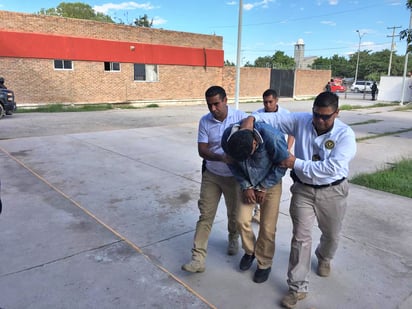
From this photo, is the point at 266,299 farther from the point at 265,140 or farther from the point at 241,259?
the point at 265,140

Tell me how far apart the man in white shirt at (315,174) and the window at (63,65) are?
18.4m

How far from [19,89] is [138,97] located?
22.6 ft

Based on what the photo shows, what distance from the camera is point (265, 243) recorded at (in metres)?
2.90

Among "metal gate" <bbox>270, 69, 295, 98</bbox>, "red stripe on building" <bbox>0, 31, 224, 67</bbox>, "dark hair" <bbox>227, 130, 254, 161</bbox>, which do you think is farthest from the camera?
"metal gate" <bbox>270, 69, 295, 98</bbox>

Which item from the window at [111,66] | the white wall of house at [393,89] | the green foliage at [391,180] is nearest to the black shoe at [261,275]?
the green foliage at [391,180]

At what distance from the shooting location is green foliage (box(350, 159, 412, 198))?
572cm

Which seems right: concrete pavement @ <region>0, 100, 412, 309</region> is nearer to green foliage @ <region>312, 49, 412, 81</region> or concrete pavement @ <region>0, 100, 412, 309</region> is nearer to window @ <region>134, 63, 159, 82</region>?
window @ <region>134, 63, 159, 82</region>

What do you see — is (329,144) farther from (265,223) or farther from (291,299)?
(291,299)

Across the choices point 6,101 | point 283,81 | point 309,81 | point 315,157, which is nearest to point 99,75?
point 6,101

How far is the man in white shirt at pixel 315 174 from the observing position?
2.50 meters

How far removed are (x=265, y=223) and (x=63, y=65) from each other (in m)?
18.7

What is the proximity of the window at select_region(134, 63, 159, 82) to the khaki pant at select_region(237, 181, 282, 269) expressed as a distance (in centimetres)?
2029

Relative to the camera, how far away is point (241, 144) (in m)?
2.39

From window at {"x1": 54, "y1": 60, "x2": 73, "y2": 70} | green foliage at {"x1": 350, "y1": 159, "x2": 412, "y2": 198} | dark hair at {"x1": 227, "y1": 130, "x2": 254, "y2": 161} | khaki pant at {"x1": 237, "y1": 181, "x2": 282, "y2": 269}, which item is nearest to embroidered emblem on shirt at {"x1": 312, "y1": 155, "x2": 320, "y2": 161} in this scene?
khaki pant at {"x1": 237, "y1": 181, "x2": 282, "y2": 269}
